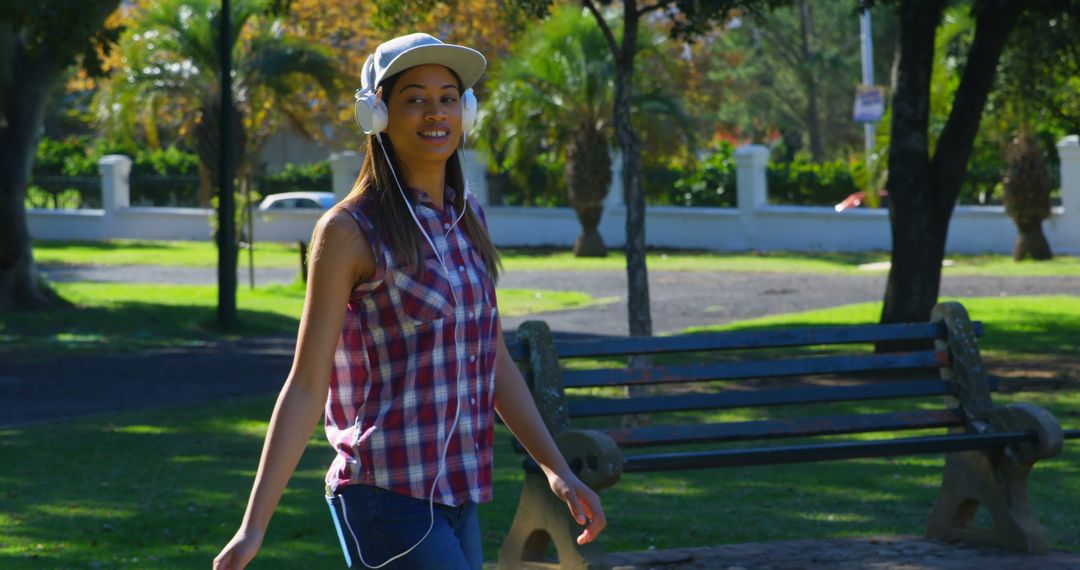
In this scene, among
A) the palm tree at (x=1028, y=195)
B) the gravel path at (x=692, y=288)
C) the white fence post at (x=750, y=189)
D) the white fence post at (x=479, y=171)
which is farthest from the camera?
the white fence post at (x=479, y=171)

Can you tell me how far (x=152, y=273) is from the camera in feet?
88.3

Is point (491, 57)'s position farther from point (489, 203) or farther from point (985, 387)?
point (985, 387)

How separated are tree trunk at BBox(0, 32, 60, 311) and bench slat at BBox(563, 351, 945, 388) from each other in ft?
43.7

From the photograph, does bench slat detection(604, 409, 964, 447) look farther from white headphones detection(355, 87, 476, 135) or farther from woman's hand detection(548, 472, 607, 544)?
white headphones detection(355, 87, 476, 135)

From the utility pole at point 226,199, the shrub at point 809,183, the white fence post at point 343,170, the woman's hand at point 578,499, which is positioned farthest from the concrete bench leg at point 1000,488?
the white fence post at point 343,170

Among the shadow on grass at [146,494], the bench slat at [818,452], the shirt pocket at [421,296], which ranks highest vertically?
the shirt pocket at [421,296]

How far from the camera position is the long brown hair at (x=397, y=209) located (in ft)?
10.1

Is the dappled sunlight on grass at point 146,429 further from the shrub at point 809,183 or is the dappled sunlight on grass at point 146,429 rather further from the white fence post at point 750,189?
the shrub at point 809,183

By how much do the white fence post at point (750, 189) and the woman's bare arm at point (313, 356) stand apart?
29.5m

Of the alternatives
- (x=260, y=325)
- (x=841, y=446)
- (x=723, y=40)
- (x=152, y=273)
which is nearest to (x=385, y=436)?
(x=841, y=446)

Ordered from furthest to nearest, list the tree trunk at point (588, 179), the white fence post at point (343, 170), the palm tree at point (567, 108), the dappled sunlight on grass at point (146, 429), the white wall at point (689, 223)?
the white fence post at point (343, 170)
the tree trunk at point (588, 179)
the palm tree at point (567, 108)
the white wall at point (689, 223)
the dappled sunlight on grass at point (146, 429)

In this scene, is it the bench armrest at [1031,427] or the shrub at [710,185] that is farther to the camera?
the shrub at [710,185]

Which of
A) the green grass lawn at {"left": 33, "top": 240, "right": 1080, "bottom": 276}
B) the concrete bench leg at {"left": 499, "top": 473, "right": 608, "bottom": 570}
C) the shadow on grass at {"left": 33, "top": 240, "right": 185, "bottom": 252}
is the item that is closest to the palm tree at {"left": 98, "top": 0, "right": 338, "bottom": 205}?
the green grass lawn at {"left": 33, "top": 240, "right": 1080, "bottom": 276}

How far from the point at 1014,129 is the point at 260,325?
1505cm
